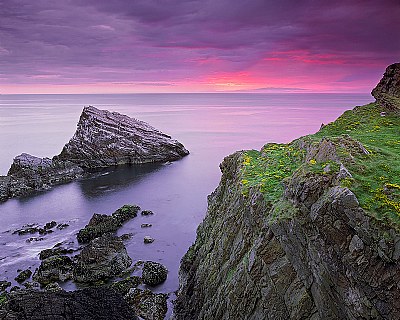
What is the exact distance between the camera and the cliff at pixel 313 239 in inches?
590

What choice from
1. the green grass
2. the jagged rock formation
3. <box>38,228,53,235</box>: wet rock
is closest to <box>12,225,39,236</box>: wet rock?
<box>38,228,53,235</box>: wet rock

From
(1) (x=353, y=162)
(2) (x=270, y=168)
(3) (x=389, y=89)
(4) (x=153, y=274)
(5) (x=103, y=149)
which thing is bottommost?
(4) (x=153, y=274)

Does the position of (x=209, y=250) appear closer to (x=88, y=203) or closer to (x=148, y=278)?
(x=148, y=278)

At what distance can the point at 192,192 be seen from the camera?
218 feet

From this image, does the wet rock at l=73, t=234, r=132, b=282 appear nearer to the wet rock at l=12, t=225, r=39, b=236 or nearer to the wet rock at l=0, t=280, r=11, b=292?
the wet rock at l=0, t=280, r=11, b=292

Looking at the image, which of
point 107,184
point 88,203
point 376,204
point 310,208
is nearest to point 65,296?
point 310,208

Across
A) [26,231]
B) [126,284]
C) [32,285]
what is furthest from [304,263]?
[26,231]

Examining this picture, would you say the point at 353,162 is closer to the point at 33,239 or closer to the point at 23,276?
the point at 23,276

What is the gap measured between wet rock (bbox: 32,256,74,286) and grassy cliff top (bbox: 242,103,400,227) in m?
20.1

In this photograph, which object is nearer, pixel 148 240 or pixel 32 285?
pixel 32 285

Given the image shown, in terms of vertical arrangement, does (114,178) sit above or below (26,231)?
above

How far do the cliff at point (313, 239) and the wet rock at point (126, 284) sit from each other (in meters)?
7.49

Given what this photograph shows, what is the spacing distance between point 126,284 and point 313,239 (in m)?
21.9

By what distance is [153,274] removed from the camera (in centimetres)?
3519
